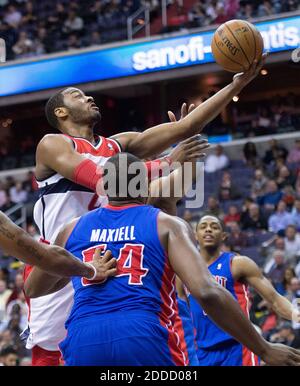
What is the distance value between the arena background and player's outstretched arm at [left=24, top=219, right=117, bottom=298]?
7626mm

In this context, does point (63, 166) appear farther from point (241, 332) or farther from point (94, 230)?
point (241, 332)

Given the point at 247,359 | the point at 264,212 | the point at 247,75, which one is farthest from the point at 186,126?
the point at 264,212

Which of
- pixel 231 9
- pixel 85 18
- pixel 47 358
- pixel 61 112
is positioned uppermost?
pixel 85 18

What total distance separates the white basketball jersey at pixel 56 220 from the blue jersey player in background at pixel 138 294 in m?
0.98

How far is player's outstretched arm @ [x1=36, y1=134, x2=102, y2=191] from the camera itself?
15.7 feet

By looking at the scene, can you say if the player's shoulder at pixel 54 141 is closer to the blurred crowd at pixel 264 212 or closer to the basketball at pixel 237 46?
the basketball at pixel 237 46

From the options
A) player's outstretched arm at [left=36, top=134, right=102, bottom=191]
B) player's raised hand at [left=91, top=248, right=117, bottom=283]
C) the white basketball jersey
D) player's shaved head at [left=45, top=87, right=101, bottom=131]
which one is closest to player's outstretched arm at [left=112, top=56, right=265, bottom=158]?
player's shaved head at [left=45, top=87, right=101, bottom=131]

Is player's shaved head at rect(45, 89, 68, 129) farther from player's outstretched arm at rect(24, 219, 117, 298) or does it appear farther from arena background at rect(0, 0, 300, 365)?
arena background at rect(0, 0, 300, 365)

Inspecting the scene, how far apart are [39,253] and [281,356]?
1213mm

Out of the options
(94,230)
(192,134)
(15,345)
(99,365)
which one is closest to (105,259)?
(94,230)

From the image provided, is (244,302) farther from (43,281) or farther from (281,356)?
(281,356)

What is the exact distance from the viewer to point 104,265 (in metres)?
3.82

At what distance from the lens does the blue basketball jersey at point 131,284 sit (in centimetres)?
378
